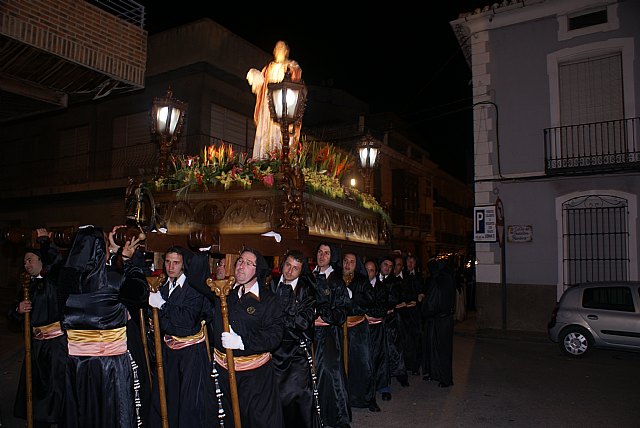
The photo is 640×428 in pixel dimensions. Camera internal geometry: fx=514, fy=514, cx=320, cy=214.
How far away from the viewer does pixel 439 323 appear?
27.7ft

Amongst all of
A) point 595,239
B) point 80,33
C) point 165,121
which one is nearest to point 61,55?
point 80,33

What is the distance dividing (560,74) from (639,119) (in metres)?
2.28

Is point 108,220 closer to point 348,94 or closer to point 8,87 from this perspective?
point 8,87

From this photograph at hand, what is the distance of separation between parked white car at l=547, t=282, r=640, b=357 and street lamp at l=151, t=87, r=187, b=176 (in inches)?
337

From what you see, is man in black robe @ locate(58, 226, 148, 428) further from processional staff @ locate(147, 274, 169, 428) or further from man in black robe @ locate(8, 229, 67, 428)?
man in black robe @ locate(8, 229, 67, 428)

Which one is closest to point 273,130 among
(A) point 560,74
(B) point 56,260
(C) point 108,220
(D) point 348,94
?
(B) point 56,260

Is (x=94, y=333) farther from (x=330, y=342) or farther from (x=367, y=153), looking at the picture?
(x=367, y=153)

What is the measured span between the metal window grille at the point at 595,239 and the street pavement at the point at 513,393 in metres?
2.43

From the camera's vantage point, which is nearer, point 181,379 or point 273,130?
point 181,379

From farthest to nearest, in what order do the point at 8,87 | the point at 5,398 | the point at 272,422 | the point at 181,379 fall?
1. the point at 5,398
2. the point at 8,87
3. the point at 181,379
4. the point at 272,422

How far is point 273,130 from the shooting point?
717 cm

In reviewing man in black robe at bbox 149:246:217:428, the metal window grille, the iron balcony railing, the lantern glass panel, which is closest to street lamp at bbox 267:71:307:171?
the lantern glass panel

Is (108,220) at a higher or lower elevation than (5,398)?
higher

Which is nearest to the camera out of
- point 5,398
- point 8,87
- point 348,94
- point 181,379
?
point 181,379
